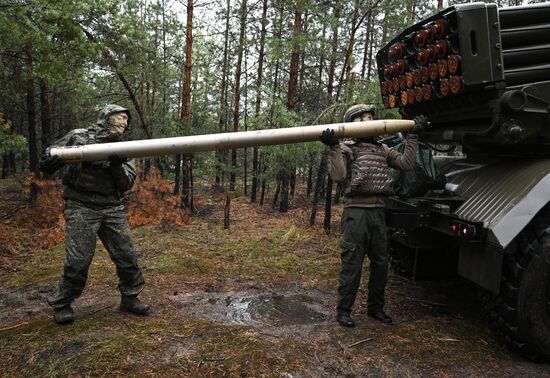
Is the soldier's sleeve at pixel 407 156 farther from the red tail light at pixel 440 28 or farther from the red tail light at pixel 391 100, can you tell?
the red tail light at pixel 440 28

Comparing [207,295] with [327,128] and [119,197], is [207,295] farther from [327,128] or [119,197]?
[327,128]

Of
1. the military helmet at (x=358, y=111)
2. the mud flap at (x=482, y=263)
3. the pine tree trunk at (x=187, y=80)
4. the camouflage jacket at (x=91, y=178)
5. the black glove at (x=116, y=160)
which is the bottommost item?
the mud flap at (x=482, y=263)

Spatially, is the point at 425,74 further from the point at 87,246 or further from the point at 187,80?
the point at 187,80

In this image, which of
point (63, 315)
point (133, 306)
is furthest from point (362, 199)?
point (63, 315)

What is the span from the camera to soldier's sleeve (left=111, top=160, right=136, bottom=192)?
398 cm

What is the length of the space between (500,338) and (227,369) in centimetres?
246

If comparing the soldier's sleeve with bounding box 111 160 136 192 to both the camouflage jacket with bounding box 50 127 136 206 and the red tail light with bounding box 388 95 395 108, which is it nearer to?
the camouflage jacket with bounding box 50 127 136 206

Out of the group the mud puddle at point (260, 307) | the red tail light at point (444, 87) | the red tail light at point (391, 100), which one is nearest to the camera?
the red tail light at point (444, 87)

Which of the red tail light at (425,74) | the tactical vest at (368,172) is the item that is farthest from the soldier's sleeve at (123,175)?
the red tail light at (425,74)

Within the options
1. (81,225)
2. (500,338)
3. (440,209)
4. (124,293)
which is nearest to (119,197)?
(81,225)

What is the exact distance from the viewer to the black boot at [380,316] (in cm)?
419

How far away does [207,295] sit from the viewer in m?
4.96

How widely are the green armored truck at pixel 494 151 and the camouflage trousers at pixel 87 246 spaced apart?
2724 millimetres

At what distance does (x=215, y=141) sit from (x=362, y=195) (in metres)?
1.56
